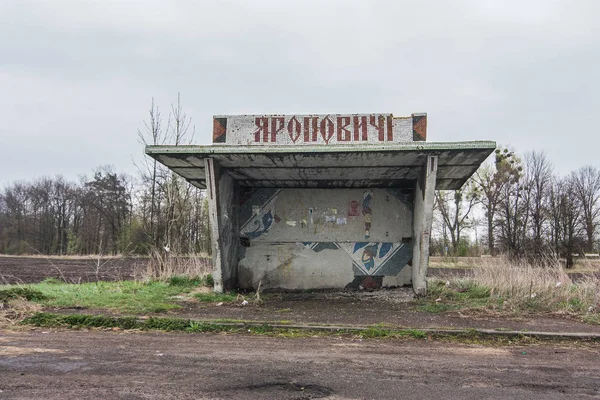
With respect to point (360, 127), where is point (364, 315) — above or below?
below

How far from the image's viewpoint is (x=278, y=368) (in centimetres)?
422

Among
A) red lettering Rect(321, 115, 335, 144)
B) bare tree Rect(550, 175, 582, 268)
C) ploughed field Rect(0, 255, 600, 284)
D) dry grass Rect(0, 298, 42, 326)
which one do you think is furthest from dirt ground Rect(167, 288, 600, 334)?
bare tree Rect(550, 175, 582, 268)

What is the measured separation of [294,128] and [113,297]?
16.7 ft

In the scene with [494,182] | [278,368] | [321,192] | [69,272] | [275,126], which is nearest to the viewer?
[278,368]

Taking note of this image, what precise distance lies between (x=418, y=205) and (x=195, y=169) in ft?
17.7

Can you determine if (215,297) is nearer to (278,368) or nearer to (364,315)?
(364,315)

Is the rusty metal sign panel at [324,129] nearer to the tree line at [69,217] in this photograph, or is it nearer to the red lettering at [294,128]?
the red lettering at [294,128]

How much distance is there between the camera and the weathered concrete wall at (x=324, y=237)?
35.5 ft

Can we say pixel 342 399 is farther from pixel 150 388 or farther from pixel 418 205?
pixel 418 205

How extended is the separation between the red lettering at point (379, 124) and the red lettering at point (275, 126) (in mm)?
1939

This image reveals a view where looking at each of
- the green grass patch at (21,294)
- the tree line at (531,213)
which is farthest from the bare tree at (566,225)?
the green grass patch at (21,294)

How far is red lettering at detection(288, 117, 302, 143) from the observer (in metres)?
8.97

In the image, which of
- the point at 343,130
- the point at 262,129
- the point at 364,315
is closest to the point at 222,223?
the point at 262,129

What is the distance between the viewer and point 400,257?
1077 centimetres
